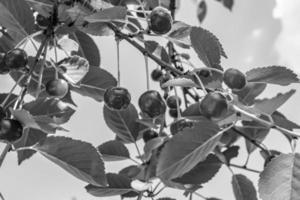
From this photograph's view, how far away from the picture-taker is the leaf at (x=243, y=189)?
2242 millimetres

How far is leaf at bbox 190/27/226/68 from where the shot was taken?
163 cm

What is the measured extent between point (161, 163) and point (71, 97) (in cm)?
90

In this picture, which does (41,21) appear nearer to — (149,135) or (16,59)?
(16,59)

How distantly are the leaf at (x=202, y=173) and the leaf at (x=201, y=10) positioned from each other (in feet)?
9.65

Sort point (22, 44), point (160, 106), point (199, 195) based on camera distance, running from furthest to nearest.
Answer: point (199, 195), point (22, 44), point (160, 106)

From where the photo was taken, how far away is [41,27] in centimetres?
195

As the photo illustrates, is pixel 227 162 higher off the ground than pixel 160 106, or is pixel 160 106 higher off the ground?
pixel 160 106

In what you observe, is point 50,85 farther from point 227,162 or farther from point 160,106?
point 227,162

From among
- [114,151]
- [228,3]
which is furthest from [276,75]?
[228,3]

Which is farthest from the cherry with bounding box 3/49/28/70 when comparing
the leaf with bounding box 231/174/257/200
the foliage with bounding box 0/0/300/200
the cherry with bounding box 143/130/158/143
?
the leaf with bounding box 231/174/257/200

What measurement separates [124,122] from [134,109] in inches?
2.9

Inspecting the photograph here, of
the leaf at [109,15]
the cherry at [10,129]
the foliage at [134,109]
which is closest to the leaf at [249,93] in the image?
the foliage at [134,109]

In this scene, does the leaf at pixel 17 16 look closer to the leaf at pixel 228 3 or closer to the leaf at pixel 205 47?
the leaf at pixel 205 47

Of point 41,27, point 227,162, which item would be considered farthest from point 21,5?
point 227,162
